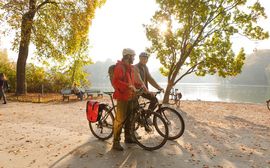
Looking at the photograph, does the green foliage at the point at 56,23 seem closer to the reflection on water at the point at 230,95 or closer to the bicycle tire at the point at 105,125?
the bicycle tire at the point at 105,125

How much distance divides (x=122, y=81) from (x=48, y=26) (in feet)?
56.2

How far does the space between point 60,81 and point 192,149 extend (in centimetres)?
2417

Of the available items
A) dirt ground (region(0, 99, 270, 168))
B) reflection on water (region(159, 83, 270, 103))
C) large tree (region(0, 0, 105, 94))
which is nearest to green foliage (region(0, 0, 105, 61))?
large tree (region(0, 0, 105, 94))

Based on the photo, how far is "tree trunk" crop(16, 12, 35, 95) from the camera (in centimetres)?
2100

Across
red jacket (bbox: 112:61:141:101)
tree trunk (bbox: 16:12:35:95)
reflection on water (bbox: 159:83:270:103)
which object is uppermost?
tree trunk (bbox: 16:12:35:95)

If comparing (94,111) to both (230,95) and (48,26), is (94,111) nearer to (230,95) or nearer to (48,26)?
(48,26)

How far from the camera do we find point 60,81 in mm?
29609

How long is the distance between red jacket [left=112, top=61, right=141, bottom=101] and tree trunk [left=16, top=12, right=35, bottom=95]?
637 inches

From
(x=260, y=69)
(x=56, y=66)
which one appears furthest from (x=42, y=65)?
(x=260, y=69)

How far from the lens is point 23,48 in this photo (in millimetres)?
22484

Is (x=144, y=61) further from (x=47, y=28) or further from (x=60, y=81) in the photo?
(x=60, y=81)

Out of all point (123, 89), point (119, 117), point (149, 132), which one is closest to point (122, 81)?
point (123, 89)

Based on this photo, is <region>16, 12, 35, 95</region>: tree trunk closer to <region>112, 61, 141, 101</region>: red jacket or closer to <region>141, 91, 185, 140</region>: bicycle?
<region>112, 61, 141, 101</region>: red jacket

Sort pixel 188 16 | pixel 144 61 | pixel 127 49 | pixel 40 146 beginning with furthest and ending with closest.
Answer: pixel 188 16 → pixel 144 61 → pixel 40 146 → pixel 127 49
